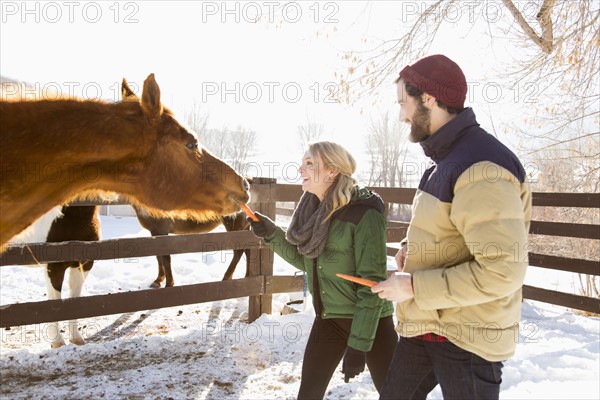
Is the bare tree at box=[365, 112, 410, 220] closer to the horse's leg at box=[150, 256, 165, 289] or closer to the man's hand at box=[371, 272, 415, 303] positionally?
the horse's leg at box=[150, 256, 165, 289]

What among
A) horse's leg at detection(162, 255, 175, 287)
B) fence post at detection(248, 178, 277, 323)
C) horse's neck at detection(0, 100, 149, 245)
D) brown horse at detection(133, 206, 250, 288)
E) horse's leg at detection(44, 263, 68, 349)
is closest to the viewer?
horse's neck at detection(0, 100, 149, 245)

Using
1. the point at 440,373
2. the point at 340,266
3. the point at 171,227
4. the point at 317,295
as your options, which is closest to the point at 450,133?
the point at 440,373

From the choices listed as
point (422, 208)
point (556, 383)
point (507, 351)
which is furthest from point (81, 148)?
point (556, 383)

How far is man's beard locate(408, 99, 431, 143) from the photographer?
184 cm

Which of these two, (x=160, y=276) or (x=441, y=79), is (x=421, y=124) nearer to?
(x=441, y=79)

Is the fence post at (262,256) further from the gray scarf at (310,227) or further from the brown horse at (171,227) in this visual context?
the gray scarf at (310,227)

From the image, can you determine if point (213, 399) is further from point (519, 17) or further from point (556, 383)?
point (519, 17)

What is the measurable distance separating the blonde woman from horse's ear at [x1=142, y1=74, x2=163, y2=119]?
0.97 m

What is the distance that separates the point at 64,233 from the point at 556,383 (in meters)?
5.19

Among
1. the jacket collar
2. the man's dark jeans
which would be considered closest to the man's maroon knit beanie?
the jacket collar

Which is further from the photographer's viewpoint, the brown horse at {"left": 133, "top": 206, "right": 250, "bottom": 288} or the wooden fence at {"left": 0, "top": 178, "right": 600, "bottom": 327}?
the brown horse at {"left": 133, "top": 206, "right": 250, "bottom": 288}

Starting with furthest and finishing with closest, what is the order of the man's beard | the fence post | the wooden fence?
the fence post, the wooden fence, the man's beard

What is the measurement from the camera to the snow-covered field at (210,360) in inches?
151

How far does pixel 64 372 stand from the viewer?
4.08 metres
